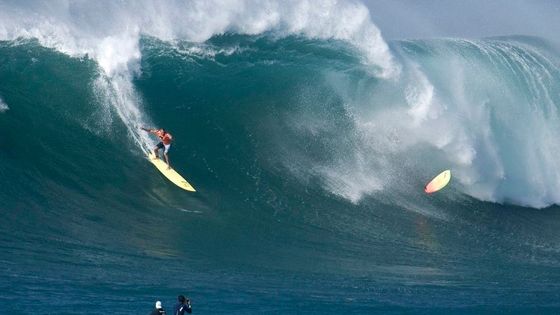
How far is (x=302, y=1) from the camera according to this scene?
59.8ft

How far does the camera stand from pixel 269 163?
15.4 meters

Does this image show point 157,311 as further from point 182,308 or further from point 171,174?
point 171,174

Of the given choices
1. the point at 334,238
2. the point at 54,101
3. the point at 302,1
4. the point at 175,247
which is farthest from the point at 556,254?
the point at 54,101

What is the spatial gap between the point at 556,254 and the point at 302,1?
757 centimetres

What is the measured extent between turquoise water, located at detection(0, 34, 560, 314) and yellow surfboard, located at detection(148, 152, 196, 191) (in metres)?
0.15

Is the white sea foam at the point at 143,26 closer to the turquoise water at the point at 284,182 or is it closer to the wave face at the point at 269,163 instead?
the wave face at the point at 269,163

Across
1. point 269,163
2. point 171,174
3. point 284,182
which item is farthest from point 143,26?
point 284,182

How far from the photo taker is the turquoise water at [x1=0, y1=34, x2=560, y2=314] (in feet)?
34.8

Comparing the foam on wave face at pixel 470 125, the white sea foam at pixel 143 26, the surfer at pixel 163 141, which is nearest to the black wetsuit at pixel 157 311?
the surfer at pixel 163 141

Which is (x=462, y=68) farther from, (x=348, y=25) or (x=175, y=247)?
(x=175, y=247)

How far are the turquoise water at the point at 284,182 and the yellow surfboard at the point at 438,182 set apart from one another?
0.21 metres

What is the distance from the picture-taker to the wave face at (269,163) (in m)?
10.8

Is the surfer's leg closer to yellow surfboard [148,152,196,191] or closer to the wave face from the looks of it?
yellow surfboard [148,152,196,191]

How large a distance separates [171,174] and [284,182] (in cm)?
206
